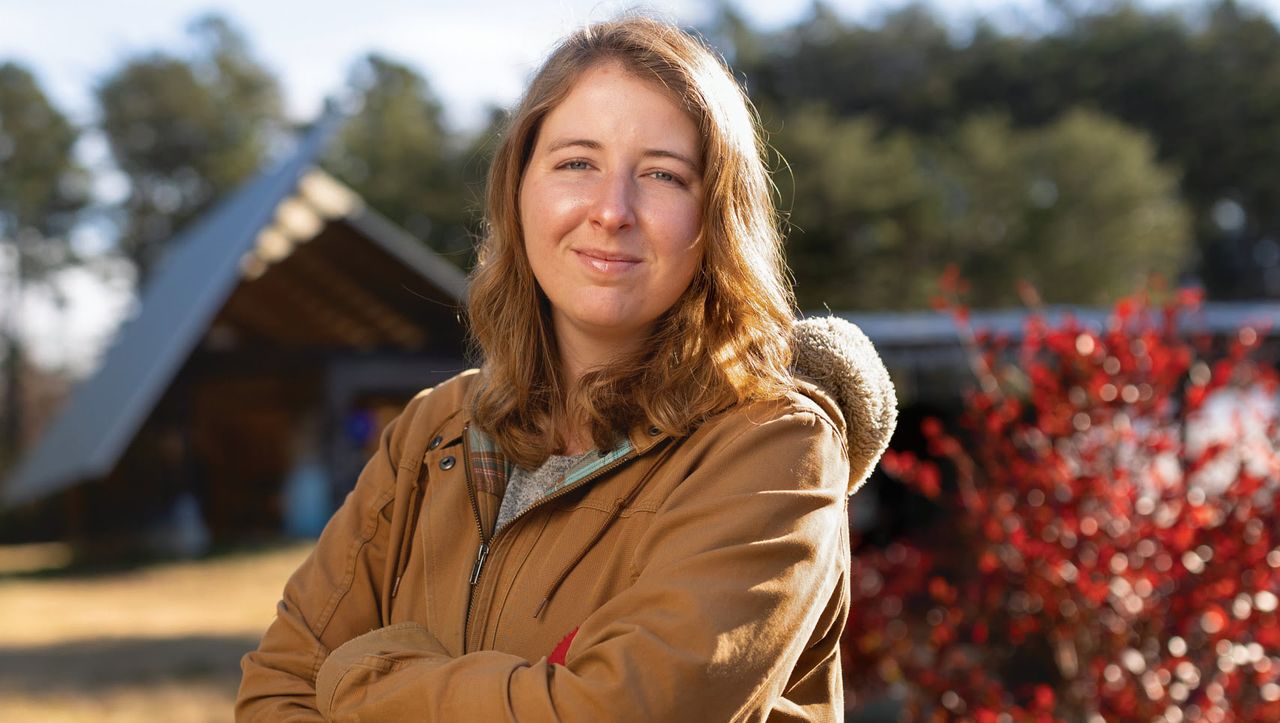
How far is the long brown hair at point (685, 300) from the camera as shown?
1680mm

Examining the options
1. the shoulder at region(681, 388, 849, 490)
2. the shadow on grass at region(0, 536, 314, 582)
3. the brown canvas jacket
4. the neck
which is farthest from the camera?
the shadow on grass at region(0, 536, 314, 582)

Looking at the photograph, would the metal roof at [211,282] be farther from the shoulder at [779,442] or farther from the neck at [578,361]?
the shoulder at [779,442]

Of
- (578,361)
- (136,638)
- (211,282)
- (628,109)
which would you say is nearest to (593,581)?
(578,361)

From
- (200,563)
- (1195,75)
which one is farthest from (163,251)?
(1195,75)

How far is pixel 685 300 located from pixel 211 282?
1217 centimetres

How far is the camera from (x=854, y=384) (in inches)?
69.2

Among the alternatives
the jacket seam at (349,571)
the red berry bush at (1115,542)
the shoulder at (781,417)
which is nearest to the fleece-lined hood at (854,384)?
the shoulder at (781,417)

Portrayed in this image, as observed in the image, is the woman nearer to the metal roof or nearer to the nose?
the nose

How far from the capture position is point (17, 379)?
39.1 m

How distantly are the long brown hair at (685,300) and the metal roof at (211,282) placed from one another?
35.9 feet

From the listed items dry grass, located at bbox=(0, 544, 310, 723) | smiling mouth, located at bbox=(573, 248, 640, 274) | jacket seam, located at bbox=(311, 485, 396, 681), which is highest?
smiling mouth, located at bbox=(573, 248, 640, 274)

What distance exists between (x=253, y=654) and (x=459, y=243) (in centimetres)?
3385

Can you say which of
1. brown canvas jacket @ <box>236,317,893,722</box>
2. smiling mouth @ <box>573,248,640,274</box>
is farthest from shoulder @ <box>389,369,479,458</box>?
smiling mouth @ <box>573,248,640,274</box>

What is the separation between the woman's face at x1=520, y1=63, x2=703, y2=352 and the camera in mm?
1683
